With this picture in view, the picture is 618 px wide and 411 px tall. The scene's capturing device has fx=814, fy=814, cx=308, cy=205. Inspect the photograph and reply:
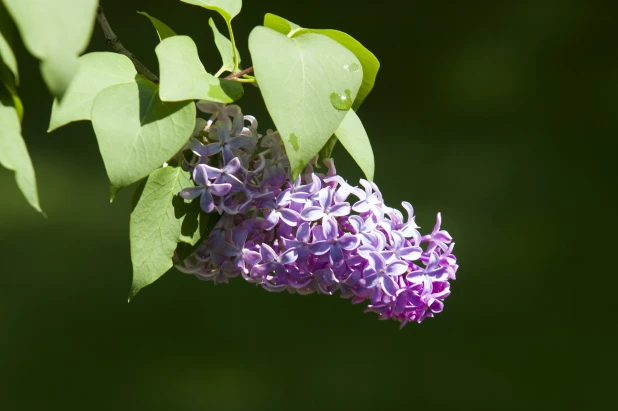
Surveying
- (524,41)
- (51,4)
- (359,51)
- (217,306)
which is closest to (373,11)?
(524,41)

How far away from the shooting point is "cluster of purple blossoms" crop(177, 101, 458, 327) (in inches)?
18.4

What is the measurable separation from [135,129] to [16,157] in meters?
0.08

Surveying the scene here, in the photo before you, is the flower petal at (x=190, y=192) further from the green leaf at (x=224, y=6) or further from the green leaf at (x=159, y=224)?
the green leaf at (x=224, y=6)

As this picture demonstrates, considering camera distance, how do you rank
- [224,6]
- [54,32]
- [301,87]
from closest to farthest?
1. [54,32]
2. [301,87]
3. [224,6]

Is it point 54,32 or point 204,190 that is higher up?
point 54,32

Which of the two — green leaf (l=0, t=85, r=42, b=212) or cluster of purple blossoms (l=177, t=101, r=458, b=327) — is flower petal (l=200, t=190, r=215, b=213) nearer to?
cluster of purple blossoms (l=177, t=101, r=458, b=327)

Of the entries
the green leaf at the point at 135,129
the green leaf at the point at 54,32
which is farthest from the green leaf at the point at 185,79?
the green leaf at the point at 54,32

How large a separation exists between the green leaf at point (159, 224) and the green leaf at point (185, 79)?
0.19 ft

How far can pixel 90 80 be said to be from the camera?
1.44 ft

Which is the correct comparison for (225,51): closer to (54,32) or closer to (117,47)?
(117,47)

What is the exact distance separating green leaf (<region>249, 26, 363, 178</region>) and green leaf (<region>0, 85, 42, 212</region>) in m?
0.12

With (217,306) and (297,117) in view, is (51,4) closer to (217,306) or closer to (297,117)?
(297,117)

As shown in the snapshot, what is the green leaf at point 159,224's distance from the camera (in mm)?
445

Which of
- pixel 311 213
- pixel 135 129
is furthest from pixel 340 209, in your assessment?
pixel 135 129
